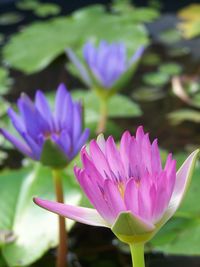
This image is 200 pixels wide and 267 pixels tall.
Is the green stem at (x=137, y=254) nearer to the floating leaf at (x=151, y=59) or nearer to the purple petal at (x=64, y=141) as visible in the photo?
the purple petal at (x=64, y=141)

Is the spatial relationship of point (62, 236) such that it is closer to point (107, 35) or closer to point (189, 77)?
point (189, 77)

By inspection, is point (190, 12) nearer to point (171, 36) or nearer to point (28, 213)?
point (171, 36)

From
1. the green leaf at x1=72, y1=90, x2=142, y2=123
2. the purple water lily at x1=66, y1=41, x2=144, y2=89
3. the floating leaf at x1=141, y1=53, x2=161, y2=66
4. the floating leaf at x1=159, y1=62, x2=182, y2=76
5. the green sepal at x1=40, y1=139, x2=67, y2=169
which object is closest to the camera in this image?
the green sepal at x1=40, y1=139, x2=67, y2=169

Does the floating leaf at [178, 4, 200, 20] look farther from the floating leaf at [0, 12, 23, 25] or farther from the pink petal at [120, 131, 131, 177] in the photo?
the pink petal at [120, 131, 131, 177]

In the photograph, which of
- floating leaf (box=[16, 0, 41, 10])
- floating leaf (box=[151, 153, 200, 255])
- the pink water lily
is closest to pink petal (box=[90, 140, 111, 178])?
the pink water lily

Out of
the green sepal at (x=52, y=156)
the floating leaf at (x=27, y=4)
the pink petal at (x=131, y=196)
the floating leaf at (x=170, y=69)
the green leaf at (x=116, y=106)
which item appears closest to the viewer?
the pink petal at (x=131, y=196)

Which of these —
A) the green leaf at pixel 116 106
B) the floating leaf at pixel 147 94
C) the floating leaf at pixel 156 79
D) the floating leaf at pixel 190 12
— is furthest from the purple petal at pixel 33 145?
the floating leaf at pixel 190 12
